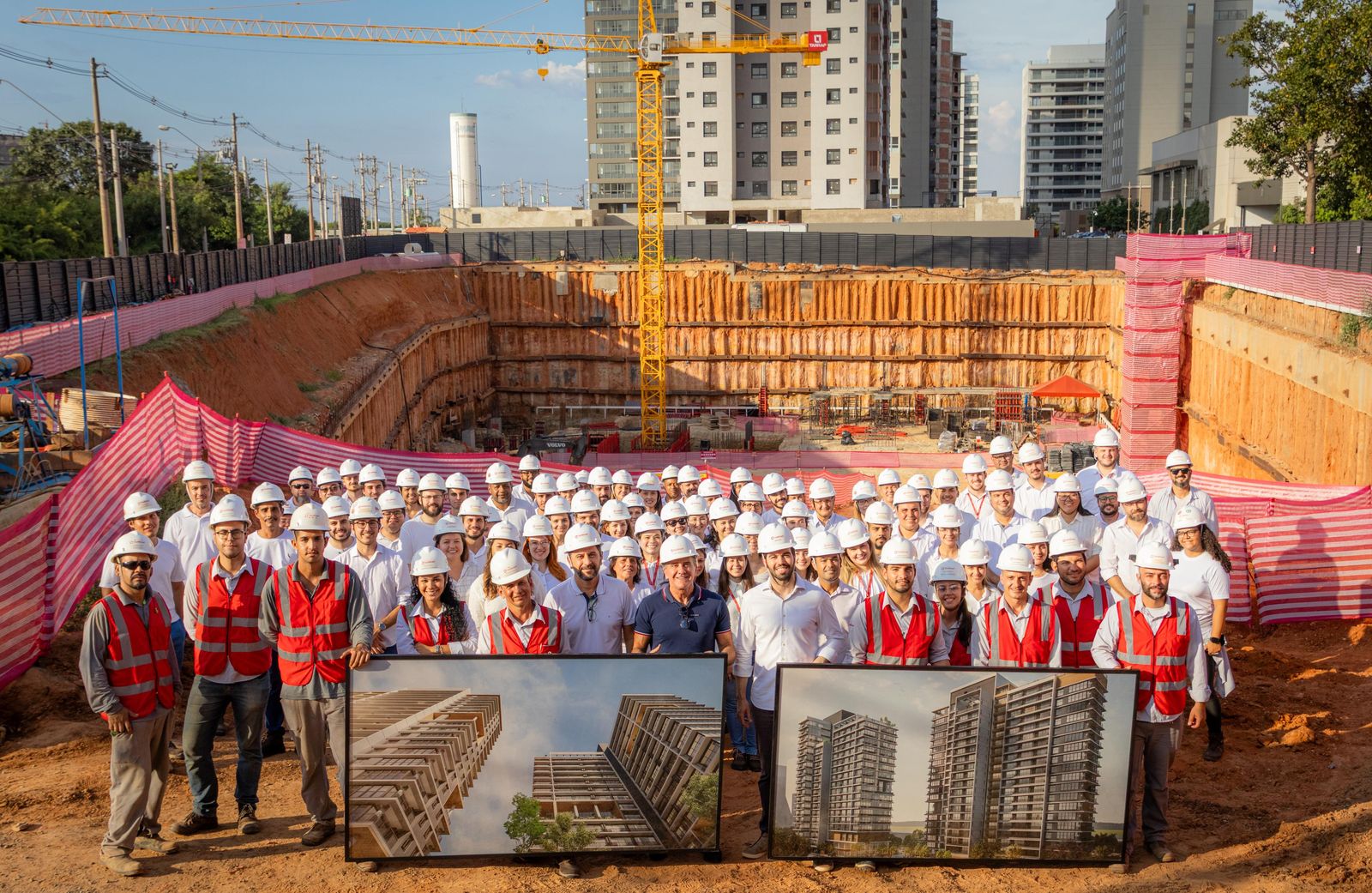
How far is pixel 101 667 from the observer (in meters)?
7.14

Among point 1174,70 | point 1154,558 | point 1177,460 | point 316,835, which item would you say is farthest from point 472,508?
point 1174,70

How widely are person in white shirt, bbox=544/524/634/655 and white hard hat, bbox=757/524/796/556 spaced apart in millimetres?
1061

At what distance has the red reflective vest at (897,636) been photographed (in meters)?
7.59

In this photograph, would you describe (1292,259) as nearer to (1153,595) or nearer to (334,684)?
(1153,595)

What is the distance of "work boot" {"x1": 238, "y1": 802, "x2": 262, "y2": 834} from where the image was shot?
7.69 metres

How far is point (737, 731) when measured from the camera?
30.9 feet

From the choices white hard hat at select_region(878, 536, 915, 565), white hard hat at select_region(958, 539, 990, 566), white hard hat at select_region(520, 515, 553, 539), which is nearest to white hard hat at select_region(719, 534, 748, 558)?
white hard hat at select_region(520, 515, 553, 539)

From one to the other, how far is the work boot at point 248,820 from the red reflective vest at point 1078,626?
5.05m

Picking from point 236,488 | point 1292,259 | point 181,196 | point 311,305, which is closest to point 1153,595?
point 236,488

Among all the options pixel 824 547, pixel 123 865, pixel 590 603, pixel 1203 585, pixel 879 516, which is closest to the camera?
pixel 123 865

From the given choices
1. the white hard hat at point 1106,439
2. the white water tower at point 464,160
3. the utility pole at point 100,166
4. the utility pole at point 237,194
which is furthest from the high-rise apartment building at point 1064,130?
the white hard hat at point 1106,439

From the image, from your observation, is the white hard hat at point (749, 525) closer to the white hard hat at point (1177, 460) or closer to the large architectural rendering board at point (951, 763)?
the large architectural rendering board at point (951, 763)

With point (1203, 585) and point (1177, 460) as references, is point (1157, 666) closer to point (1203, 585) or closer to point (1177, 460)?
point (1203, 585)

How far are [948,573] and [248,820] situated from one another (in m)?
4.56
